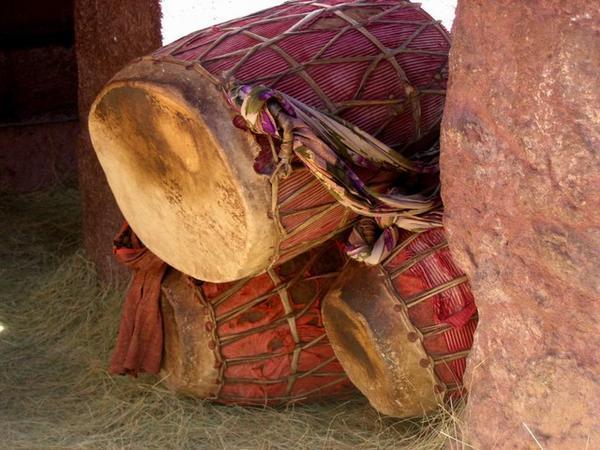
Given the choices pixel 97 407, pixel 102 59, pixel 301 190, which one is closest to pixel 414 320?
pixel 301 190

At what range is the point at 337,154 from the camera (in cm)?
269

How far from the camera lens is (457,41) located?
2414 millimetres

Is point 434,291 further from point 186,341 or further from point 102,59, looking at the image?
point 102,59

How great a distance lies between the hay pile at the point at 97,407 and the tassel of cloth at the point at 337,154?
20.7 inches

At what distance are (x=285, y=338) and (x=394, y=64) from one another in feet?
2.81

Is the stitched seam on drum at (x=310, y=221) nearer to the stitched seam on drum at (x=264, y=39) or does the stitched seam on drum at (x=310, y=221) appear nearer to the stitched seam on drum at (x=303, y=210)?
the stitched seam on drum at (x=303, y=210)

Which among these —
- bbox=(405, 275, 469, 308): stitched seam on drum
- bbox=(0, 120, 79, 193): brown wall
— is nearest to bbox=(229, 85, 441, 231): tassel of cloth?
bbox=(405, 275, 469, 308): stitched seam on drum

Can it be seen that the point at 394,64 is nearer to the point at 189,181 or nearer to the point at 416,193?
the point at 416,193

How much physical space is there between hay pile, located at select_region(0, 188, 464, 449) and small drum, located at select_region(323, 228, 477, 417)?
10 cm

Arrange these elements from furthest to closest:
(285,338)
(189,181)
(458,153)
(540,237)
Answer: (285,338), (189,181), (458,153), (540,237)

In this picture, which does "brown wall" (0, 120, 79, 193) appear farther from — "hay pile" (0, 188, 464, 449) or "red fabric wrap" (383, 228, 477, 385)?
"red fabric wrap" (383, 228, 477, 385)

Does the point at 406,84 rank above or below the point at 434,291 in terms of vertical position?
above

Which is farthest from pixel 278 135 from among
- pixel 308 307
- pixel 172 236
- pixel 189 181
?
pixel 308 307

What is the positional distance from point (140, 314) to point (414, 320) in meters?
0.92
